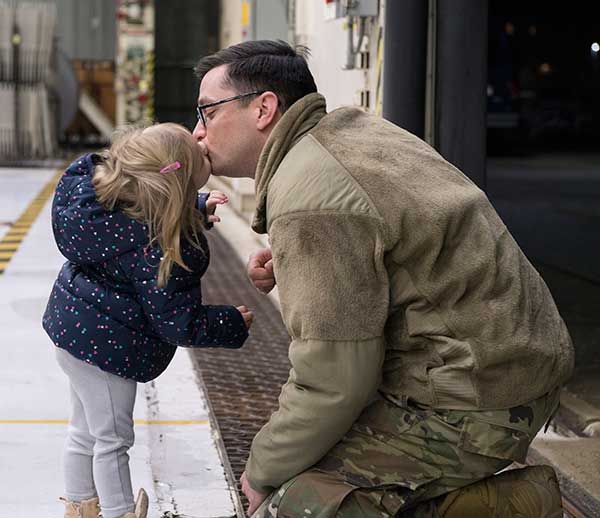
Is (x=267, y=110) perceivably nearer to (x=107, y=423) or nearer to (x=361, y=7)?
(x=107, y=423)

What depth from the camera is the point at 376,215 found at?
2613 millimetres

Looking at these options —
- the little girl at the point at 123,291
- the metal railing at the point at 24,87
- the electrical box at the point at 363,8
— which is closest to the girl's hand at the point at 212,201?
the little girl at the point at 123,291

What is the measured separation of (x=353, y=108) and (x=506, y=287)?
0.58m

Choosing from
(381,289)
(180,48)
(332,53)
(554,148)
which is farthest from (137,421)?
(554,148)

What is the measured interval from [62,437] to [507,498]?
9.04 ft

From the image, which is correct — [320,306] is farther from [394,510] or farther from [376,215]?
[394,510]

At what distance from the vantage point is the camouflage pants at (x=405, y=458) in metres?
2.72

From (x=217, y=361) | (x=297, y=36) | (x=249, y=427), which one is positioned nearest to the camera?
(x=249, y=427)

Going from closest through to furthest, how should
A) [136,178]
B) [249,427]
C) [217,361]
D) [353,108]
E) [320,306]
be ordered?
[320,306], [353,108], [136,178], [249,427], [217,361]

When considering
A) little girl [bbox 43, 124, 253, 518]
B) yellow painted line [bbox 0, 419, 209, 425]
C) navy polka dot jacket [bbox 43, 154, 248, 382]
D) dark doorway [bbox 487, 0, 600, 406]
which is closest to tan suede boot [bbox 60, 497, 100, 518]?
little girl [bbox 43, 124, 253, 518]

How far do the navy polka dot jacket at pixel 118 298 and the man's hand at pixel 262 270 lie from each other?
0.26m

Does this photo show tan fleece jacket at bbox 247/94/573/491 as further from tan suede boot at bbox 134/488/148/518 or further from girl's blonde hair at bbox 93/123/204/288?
tan suede boot at bbox 134/488/148/518

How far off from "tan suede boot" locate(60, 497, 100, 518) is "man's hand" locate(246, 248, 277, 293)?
99 cm

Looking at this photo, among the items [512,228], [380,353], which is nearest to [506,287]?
[380,353]
